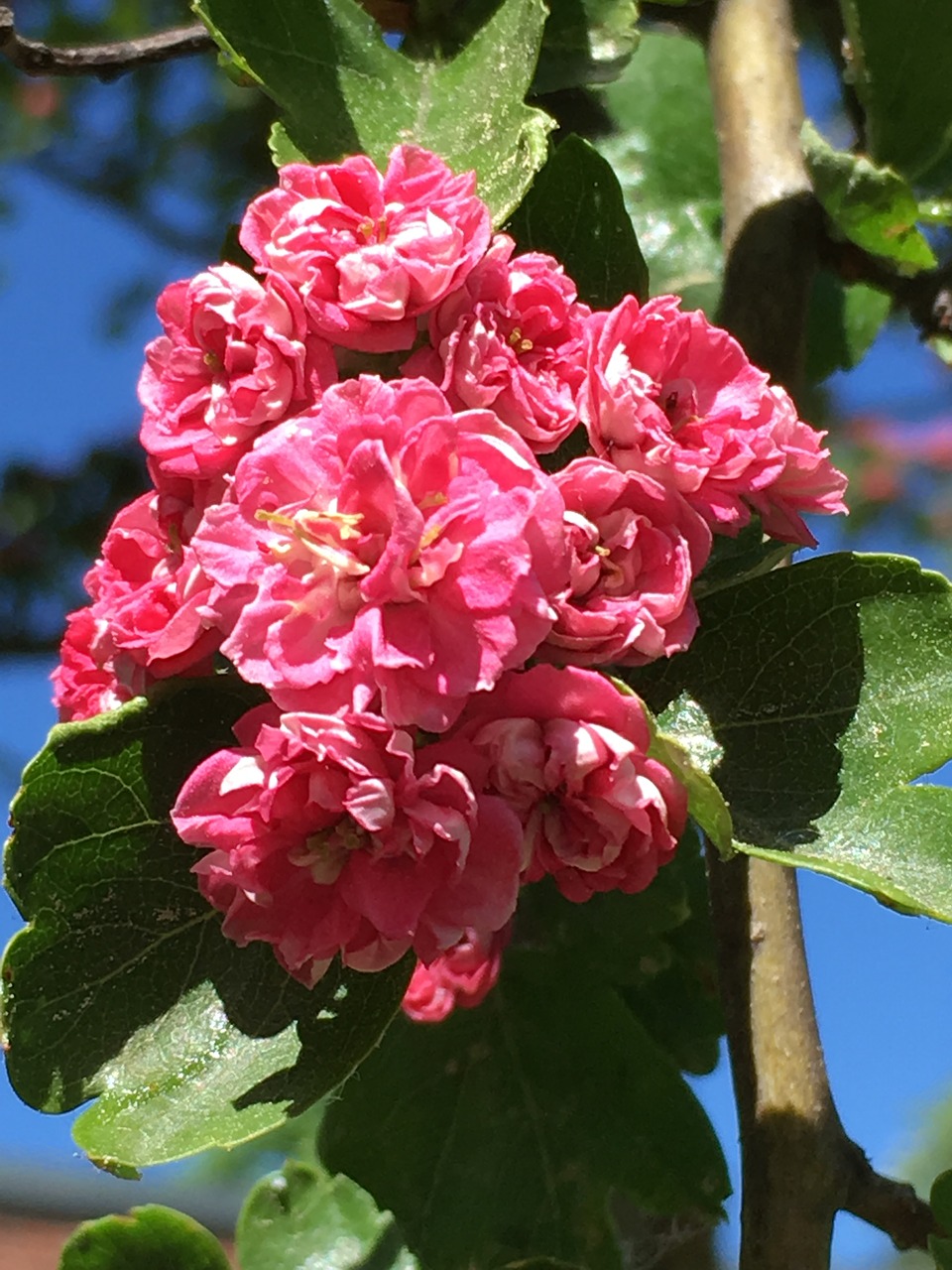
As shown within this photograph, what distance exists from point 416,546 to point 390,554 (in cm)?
1

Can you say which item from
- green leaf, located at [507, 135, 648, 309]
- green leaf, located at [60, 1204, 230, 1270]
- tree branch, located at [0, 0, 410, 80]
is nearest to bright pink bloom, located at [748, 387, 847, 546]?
green leaf, located at [507, 135, 648, 309]

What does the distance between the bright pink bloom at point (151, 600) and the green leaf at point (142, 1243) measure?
34cm

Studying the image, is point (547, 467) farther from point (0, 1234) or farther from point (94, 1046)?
point (0, 1234)

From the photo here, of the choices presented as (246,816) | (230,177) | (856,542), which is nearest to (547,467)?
(246,816)

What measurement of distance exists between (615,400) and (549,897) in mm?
411

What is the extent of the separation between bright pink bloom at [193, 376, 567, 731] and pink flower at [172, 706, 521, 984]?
0.7 inches

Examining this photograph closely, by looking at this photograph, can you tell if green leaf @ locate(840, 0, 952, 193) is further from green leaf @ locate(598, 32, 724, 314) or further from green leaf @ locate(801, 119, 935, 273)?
green leaf @ locate(598, 32, 724, 314)

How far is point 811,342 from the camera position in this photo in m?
1.20

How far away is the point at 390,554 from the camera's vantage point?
51 centimetres

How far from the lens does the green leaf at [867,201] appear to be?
880 mm

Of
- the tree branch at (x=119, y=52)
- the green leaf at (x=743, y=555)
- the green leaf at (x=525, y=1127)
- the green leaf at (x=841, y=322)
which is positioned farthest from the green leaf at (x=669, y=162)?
the green leaf at (x=525, y=1127)

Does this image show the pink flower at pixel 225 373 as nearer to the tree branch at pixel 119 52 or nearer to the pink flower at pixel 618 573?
the pink flower at pixel 618 573

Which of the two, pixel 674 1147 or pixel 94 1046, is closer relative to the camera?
pixel 94 1046

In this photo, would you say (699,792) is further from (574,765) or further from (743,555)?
(743,555)
